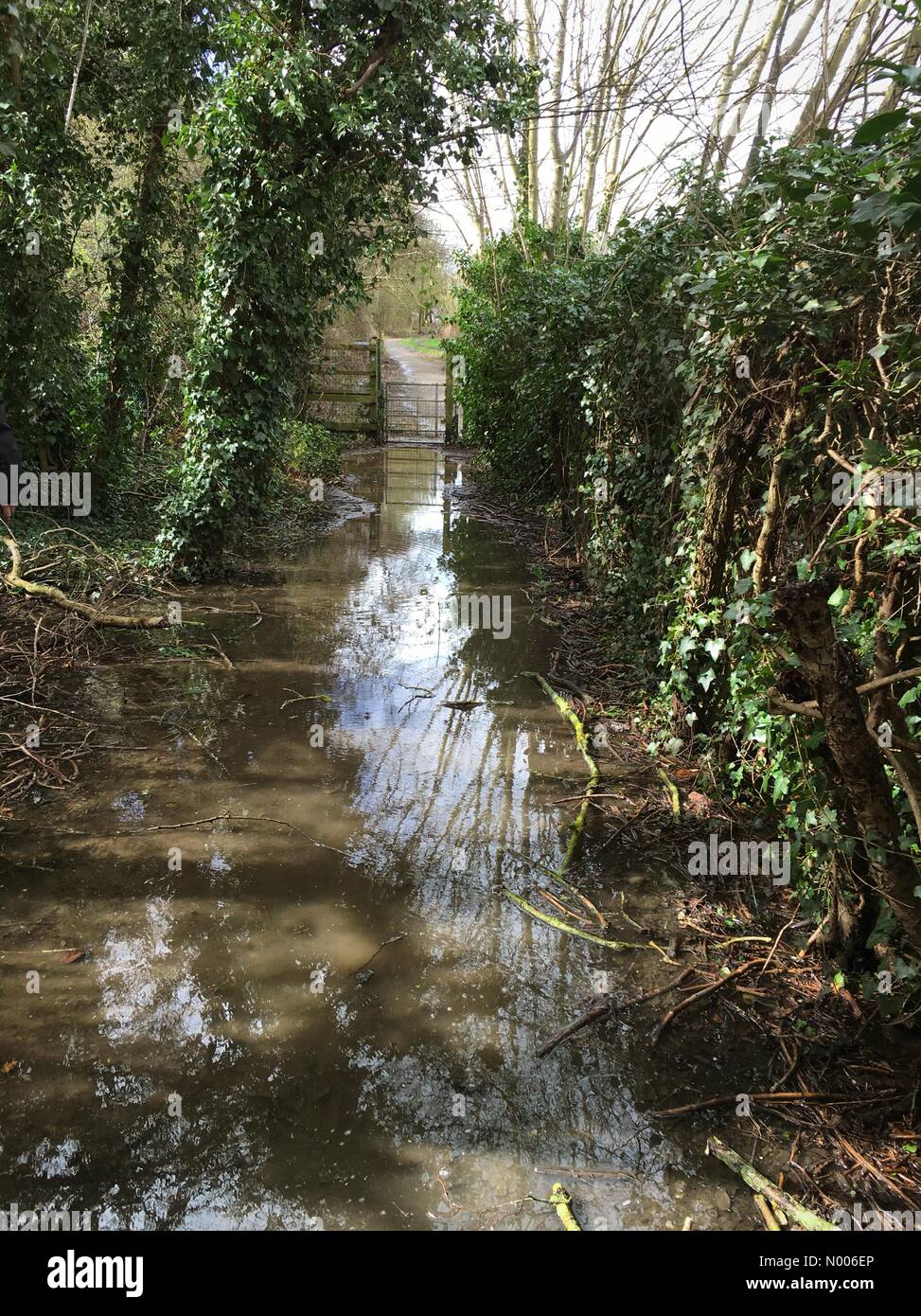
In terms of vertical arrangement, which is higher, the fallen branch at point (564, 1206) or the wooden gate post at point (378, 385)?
the wooden gate post at point (378, 385)

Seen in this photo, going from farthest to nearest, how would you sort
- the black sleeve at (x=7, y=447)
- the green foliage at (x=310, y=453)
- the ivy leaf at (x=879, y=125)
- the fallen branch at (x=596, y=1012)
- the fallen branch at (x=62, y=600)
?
the green foliage at (x=310, y=453)
the fallen branch at (x=62, y=600)
the black sleeve at (x=7, y=447)
the fallen branch at (x=596, y=1012)
the ivy leaf at (x=879, y=125)

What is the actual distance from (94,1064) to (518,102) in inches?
363

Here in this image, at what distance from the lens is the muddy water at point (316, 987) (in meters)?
2.29

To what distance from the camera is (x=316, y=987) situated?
3018 millimetres

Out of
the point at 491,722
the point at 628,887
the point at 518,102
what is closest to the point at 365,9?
the point at 518,102

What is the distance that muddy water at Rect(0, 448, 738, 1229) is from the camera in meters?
2.29

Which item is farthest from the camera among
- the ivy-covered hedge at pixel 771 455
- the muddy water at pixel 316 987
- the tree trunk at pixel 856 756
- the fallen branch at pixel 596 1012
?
the fallen branch at pixel 596 1012

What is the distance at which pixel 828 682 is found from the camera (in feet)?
8.44

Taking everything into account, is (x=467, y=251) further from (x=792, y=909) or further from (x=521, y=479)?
(x=792, y=909)
